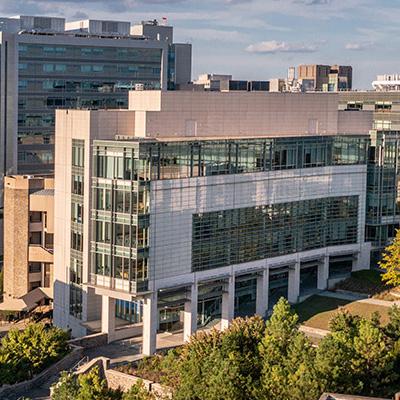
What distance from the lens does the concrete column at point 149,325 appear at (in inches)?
2768

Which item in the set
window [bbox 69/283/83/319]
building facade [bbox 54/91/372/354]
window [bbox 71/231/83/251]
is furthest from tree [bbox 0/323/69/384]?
window [bbox 71/231/83/251]

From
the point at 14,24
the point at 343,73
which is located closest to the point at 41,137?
the point at 14,24

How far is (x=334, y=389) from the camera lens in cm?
5256

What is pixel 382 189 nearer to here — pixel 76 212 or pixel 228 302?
Result: pixel 228 302

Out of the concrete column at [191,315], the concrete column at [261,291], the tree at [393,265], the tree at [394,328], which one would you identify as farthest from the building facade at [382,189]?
the tree at [394,328]

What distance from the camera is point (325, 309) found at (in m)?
80.6

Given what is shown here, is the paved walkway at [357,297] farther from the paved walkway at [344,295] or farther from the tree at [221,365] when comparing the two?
the tree at [221,365]

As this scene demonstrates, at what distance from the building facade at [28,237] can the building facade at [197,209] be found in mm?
7167

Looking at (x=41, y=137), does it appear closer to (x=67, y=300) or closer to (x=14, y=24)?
(x=14, y=24)

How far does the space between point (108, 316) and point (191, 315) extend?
6.35m

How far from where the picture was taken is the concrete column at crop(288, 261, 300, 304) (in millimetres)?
83438

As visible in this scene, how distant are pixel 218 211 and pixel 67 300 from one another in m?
14.0

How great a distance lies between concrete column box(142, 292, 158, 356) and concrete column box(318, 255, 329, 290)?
70.0 feet

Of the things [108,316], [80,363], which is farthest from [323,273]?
[80,363]
